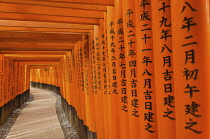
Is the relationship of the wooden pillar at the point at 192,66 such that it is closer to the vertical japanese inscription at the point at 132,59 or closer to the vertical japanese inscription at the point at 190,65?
the vertical japanese inscription at the point at 190,65

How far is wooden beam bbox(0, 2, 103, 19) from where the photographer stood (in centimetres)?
407

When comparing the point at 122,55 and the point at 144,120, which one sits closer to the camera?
the point at 144,120

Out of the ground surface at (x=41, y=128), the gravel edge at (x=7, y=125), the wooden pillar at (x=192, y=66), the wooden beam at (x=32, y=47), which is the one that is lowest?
the ground surface at (x=41, y=128)

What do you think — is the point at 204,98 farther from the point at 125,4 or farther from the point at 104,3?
the point at 104,3

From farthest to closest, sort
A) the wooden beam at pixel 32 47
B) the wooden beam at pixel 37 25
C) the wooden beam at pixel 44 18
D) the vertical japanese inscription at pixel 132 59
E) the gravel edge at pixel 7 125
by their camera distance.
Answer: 1. the gravel edge at pixel 7 125
2. the wooden beam at pixel 32 47
3. the wooden beam at pixel 37 25
4. the wooden beam at pixel 44 18
5. the vertical japanese inscription at pixel 132 59

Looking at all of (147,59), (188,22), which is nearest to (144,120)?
(147,59)

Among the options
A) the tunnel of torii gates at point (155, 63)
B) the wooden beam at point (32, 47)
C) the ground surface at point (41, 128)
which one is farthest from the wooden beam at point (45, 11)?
the ground surface at point (41, 128)

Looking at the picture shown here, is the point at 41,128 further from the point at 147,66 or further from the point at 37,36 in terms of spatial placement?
the point at 147,66

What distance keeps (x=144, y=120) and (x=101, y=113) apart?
8.44 feet

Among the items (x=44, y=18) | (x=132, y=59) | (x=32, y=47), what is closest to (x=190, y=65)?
(x=132, y=59)

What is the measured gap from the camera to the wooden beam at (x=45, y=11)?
13.4 ft

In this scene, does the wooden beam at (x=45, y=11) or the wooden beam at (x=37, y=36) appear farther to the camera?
the wooden beam at (x=37, y=36)

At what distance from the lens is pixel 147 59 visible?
244 centimetres

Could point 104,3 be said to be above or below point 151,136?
above
